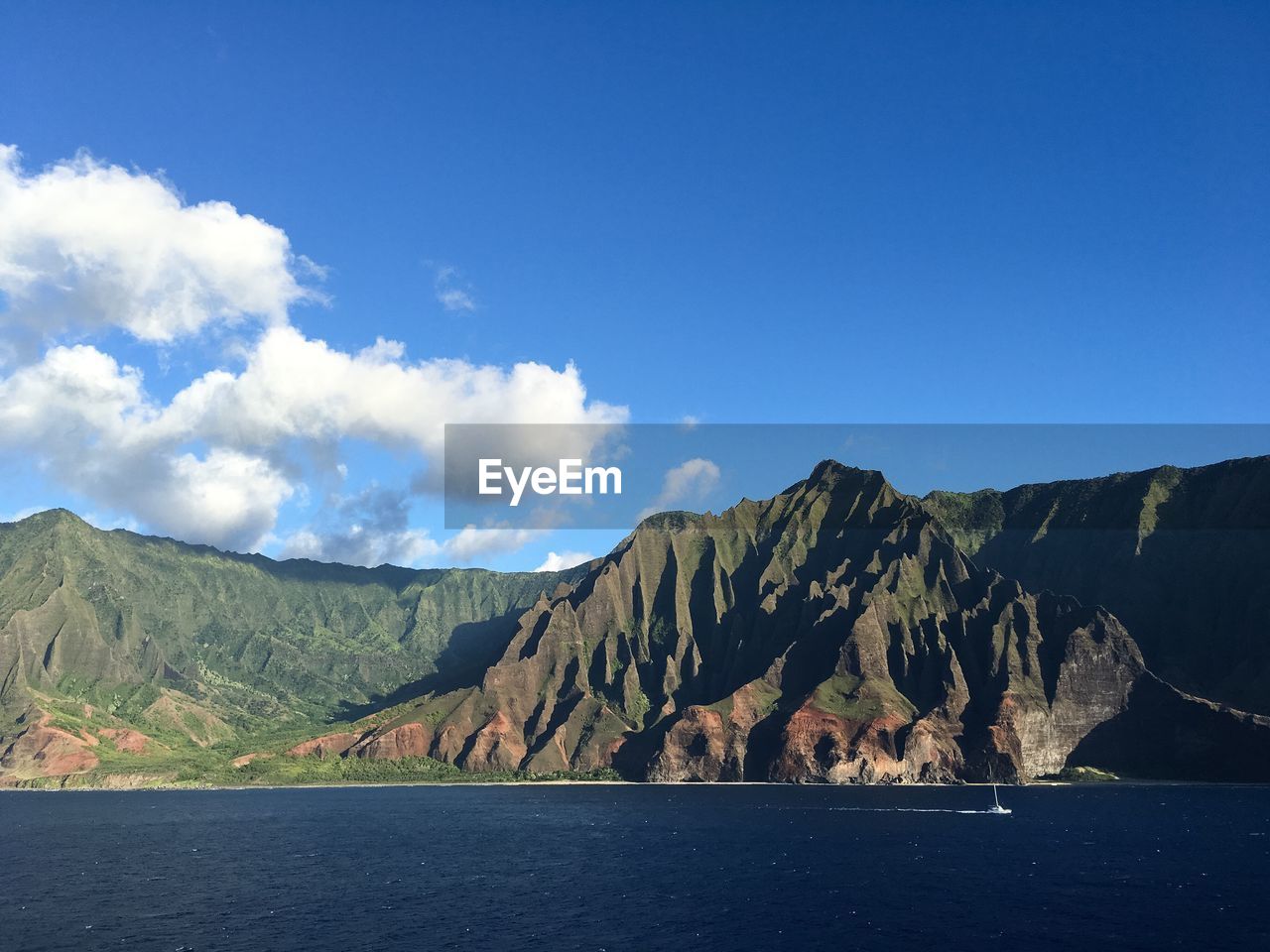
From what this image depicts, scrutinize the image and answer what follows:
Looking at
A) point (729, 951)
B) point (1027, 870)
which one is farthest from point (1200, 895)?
point (729, 951)

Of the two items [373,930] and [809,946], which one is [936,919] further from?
[373,930]

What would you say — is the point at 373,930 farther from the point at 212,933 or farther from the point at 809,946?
the point at 809,946

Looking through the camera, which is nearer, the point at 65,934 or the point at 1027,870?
the point at 65,934

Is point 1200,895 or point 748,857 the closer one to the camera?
point 1200,895

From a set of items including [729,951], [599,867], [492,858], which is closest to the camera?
[729,951]

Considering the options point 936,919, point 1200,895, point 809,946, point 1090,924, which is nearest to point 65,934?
point 809,946

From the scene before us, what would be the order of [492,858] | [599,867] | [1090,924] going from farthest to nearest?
[492,858] → [599,867] → [1090,924]

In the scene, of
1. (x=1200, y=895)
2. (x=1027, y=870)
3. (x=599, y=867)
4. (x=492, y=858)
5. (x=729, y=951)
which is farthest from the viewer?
(x=492, y=858)

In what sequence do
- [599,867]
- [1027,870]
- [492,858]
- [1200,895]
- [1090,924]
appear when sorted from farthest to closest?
1. [492,858]
2. [599,867]
3. [1027,870]
4. [1200,895]
5. [1090,924]
